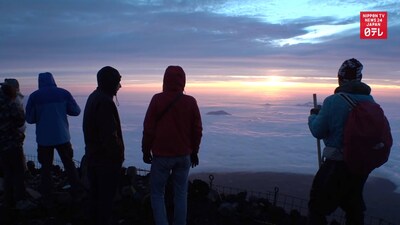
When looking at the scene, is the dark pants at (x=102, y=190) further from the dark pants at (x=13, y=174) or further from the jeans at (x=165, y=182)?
the dark pants at (x=13, y=174)

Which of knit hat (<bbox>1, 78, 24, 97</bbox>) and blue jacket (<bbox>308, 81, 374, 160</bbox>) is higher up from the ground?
knit hat (<bbox>1, 78, 24, 97</bbox>)

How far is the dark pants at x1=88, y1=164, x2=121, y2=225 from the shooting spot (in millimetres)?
3965

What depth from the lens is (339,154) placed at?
357 cm

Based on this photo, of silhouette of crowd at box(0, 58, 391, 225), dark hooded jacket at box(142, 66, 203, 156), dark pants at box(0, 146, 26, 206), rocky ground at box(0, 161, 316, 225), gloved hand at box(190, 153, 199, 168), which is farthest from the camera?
dark pants at box(0, 146, 26, 206)

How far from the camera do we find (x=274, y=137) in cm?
3556

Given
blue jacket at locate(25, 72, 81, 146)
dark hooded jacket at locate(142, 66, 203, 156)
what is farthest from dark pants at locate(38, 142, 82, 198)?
dark hooded jacket at locate(142, 66, 203, 156)

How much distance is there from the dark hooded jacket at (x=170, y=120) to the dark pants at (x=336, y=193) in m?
1.49

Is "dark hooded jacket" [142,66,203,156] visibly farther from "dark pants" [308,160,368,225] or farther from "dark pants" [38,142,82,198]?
"dark pants" [38,142,82,198]

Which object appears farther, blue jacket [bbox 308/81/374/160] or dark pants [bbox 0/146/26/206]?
dark pants [bbox 0/146/26/206]

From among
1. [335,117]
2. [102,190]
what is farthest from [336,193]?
[102,190]

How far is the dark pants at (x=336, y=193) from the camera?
11.7 ft

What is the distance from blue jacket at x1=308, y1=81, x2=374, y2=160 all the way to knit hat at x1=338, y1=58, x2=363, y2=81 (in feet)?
0.21

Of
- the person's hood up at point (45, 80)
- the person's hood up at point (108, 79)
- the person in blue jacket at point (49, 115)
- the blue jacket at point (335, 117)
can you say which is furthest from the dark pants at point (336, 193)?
the person's hood up at point (45, 80)

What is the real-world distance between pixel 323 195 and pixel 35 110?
167 inches
